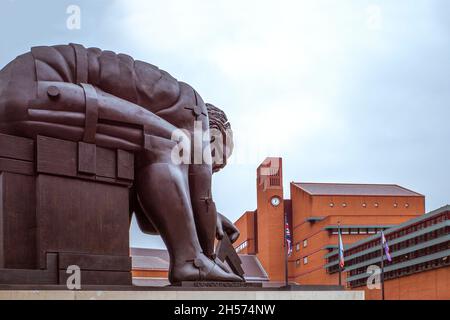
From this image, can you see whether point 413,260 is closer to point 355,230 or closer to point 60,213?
point 355,230

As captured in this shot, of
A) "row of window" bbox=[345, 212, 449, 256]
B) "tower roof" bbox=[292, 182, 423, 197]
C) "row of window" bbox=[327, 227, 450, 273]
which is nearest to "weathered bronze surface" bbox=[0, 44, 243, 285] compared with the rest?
"row of window" bbox=[327, 227, 450, 273]

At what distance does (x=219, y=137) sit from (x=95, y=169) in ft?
7.23

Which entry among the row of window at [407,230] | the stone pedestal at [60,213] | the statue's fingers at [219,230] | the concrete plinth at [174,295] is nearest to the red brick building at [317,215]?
the row of window at [407,230]

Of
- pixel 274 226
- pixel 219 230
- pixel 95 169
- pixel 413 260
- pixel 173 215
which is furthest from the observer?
pixel 274 226

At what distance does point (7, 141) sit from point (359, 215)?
53.3 meters

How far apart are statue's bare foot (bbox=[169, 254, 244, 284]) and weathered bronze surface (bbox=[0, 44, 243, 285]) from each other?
1 centimetres

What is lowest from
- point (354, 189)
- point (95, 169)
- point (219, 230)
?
point (219, 230)

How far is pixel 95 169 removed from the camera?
744 cm

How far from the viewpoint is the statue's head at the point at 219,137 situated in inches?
356

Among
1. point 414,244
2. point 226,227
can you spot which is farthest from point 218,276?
point 414,244

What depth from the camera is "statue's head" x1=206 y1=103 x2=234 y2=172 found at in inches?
356

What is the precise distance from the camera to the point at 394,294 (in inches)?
1855

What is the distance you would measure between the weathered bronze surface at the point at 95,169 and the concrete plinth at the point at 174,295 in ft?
1.37
